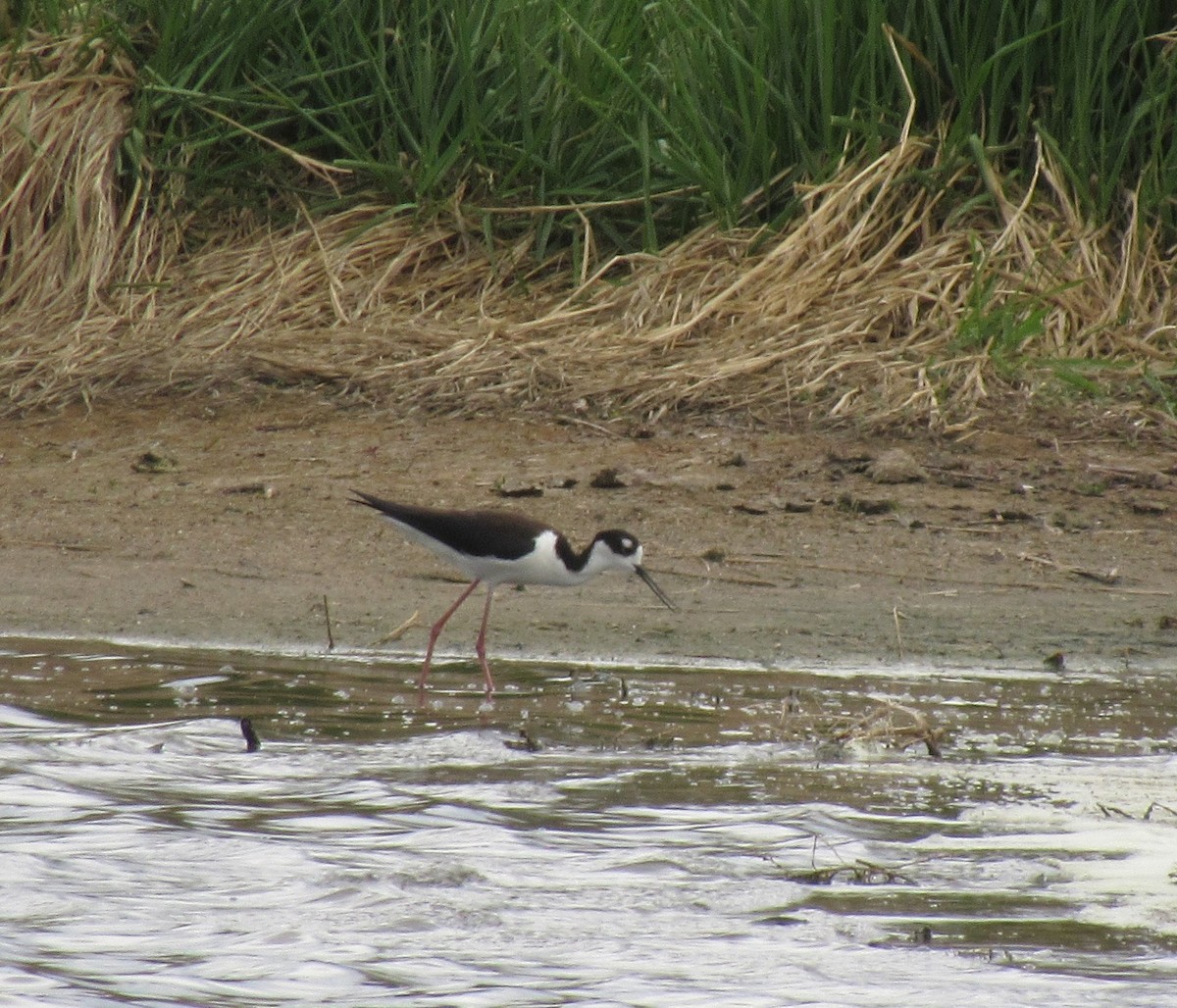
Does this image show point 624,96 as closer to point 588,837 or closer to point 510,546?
point 510,546

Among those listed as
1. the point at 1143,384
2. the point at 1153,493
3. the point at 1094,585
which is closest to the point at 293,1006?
the point at 1094,585

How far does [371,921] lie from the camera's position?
4062 mm

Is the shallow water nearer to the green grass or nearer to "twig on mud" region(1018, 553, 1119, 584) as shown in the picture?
"twig on mud" region(1018, 553, 1119, 584)

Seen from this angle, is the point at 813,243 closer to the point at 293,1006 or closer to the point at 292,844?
the point at 292,844

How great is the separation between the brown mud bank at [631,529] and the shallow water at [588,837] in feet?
1.60

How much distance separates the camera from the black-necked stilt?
6.80 metres

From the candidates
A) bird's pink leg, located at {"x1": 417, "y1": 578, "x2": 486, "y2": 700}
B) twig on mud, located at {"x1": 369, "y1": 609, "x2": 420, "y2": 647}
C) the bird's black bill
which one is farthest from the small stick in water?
the bird's black bill

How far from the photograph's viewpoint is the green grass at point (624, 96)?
8.98 meters

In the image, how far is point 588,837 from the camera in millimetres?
4547

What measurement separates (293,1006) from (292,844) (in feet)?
3.26

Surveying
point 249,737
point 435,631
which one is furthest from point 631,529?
point 249,737

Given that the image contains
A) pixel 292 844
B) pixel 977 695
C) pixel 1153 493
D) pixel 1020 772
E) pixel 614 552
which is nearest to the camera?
pixel 292 844

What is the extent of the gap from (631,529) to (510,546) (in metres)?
0.97

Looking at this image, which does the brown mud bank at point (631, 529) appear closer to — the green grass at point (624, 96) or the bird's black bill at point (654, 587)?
the bird's black bill at point (654, 587)
